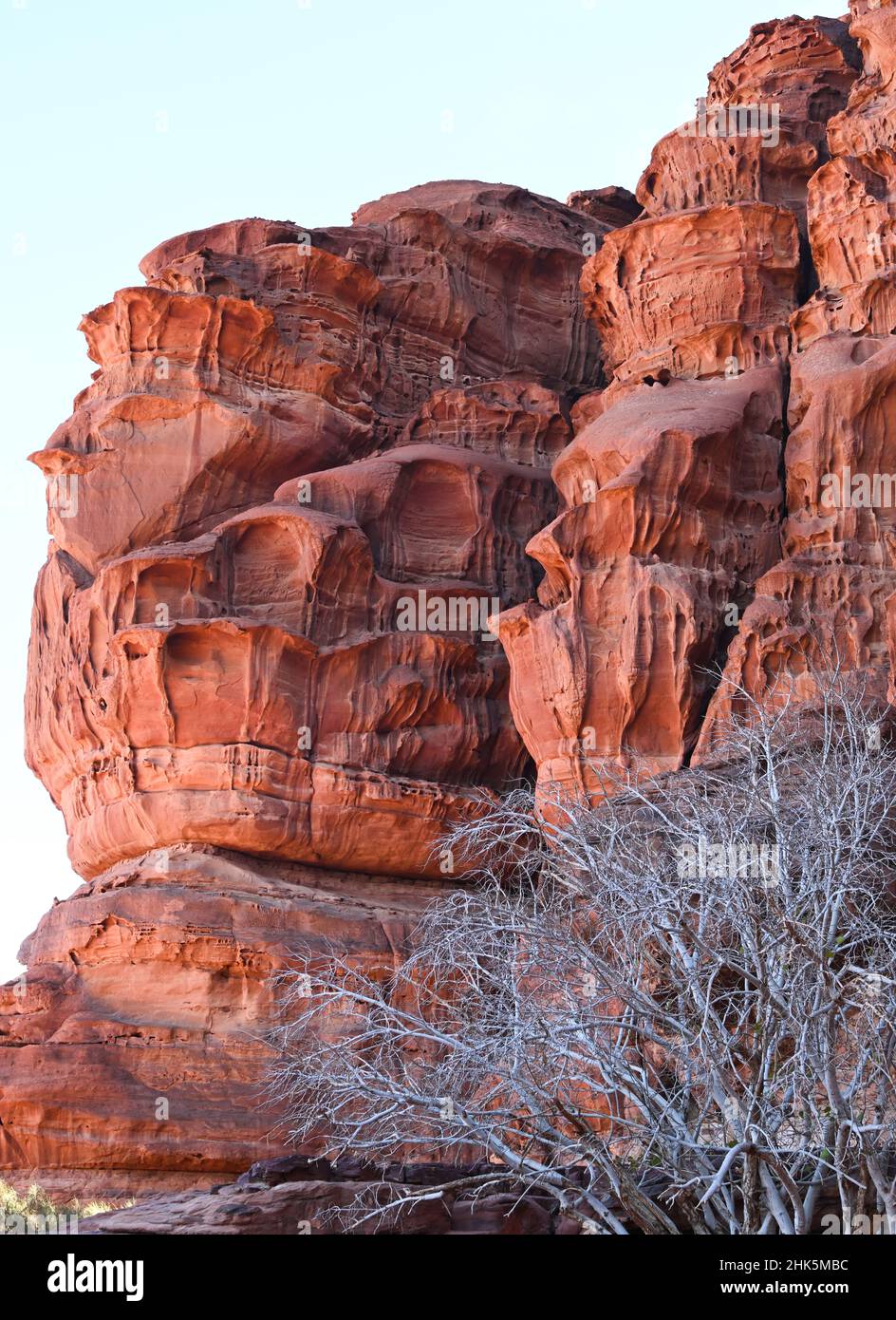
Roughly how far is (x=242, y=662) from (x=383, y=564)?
4.16m

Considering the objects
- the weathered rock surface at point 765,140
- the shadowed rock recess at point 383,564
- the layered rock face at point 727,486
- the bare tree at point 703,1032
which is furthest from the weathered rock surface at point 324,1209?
the weathered rock surface at point 765,140

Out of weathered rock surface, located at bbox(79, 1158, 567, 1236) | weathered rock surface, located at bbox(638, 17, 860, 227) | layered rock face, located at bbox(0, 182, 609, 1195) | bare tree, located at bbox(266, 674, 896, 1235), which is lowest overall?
weathered rock surface, located at bbox(79, 1158, 567, 1236)

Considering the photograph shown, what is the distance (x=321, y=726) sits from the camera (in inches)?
1294

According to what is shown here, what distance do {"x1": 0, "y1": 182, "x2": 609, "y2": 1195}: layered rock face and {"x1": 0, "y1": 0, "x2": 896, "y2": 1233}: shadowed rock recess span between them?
2.8 inches

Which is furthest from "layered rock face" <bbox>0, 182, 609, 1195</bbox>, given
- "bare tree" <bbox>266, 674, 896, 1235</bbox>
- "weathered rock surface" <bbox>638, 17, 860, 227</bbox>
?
"bare tree" <bbox>266, 674, 896, 1235</bbox>

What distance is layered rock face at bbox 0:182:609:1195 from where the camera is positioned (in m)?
29.5

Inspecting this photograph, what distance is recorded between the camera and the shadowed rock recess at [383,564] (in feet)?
98.4

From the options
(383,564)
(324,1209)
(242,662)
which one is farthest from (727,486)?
(324,1209)

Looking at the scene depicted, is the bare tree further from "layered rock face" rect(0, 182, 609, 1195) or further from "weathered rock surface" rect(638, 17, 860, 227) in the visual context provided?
"weathered rock surface" rect(638, 17, 860, 227)

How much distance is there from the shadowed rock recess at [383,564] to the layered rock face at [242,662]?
7 centimetres

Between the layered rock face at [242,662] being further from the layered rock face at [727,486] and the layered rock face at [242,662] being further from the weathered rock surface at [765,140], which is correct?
the weathered rock surface at [765,140]

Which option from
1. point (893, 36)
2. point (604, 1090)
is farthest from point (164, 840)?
point (893, 36)

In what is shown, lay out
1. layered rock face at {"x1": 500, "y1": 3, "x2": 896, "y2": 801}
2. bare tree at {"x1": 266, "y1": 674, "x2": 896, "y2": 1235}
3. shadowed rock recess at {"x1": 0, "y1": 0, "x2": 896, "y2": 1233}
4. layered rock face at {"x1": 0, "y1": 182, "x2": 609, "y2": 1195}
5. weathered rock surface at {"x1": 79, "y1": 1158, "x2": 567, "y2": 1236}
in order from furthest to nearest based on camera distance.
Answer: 1. layered rock face at {"x1": 500, "y1": 3, "x2": 896, "y2": 801}
2. shadowed rock recess at {"x1": 0, "y1": 0, "x2": 896, "y2": 1233}
3. layered rock face at {"x1": 0, "y1": 182, "x2": 609, "y2": 1195}
4. weathered rock surface at {"x1": 79, "y1": 1158, "x2": 567, "y2": 1236}
5. bare tree at {"x1": 266, "y1": 674, "x2": 896, "y2": 1235}

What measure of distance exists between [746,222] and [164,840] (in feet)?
54.5
